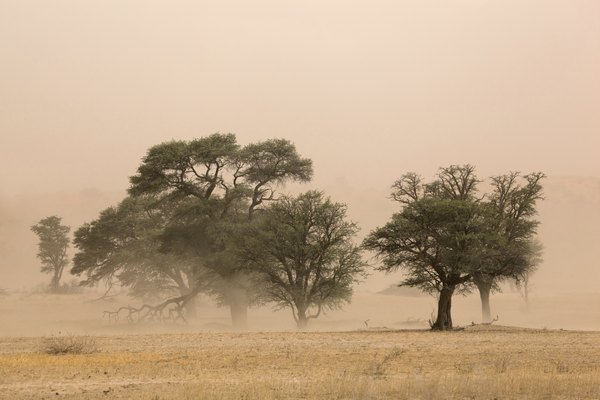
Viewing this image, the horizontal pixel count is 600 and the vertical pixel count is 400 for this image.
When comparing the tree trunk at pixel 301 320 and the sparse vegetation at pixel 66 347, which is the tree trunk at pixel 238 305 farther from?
the sparse vegetation at pixel 66 347

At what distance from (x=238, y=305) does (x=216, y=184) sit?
31.8 feet

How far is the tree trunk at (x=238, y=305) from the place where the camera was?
52.3 meters

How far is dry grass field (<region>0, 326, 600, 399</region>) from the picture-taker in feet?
50.6

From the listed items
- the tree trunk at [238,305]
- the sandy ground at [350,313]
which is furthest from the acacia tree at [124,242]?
the tree trunk at [238,305]

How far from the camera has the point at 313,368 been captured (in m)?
20.1

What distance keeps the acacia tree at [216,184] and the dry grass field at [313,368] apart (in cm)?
1992

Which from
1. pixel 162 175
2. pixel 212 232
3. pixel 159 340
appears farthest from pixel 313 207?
pixel 159 340

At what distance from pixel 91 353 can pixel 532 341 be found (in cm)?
1779

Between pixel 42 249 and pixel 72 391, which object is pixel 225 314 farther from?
pixel 72 391

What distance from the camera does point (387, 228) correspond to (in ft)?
122

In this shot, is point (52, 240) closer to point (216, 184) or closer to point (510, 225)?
point (216, 184)

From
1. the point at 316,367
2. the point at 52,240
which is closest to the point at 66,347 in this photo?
the point at 316,367

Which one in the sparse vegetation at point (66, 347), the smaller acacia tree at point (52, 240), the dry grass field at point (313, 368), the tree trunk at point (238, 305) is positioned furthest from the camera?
the smaller acacia tree at point (52, 240)

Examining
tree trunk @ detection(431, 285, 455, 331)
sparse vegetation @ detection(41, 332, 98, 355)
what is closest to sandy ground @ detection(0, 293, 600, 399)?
sparse vegetation @ detection(41, 332, 98, 355)
